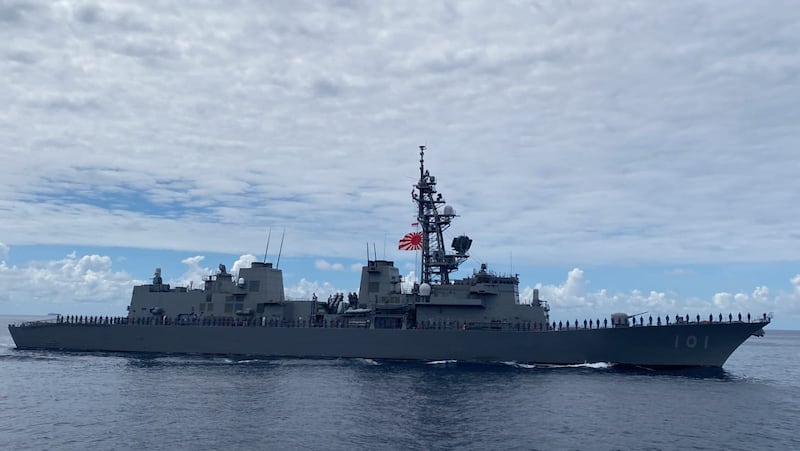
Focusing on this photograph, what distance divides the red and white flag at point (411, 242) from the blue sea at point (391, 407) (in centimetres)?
699

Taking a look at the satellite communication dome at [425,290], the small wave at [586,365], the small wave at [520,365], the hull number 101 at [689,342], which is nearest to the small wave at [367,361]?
the satellite communication dome at [425,290]

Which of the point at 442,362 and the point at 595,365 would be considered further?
the point at 442,362

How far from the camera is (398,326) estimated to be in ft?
124

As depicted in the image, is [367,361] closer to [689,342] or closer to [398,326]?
[398,326]

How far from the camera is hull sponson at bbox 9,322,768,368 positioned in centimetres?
3275

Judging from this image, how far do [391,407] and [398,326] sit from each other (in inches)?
559

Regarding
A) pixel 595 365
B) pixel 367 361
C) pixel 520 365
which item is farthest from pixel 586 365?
pixel 367 361

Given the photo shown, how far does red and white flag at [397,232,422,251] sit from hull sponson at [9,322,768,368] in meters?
4.97

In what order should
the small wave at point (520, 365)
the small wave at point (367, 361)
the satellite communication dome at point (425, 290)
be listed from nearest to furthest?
the small wave at point (520, 365), the small wave at point (367, 361), the satellite communication dome at point (425, 290)

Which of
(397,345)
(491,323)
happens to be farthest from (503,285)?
(397,345)

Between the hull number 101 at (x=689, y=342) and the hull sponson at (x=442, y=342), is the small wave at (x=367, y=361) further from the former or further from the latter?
the hull number 101 at (x=689, y=342)

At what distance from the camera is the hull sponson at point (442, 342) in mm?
32750

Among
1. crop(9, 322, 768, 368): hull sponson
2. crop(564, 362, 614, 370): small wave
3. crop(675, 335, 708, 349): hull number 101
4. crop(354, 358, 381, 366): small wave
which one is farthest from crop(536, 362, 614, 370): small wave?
crop(354, 358, 381, 366): small wave

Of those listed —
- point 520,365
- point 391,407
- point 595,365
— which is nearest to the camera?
point 391,407
